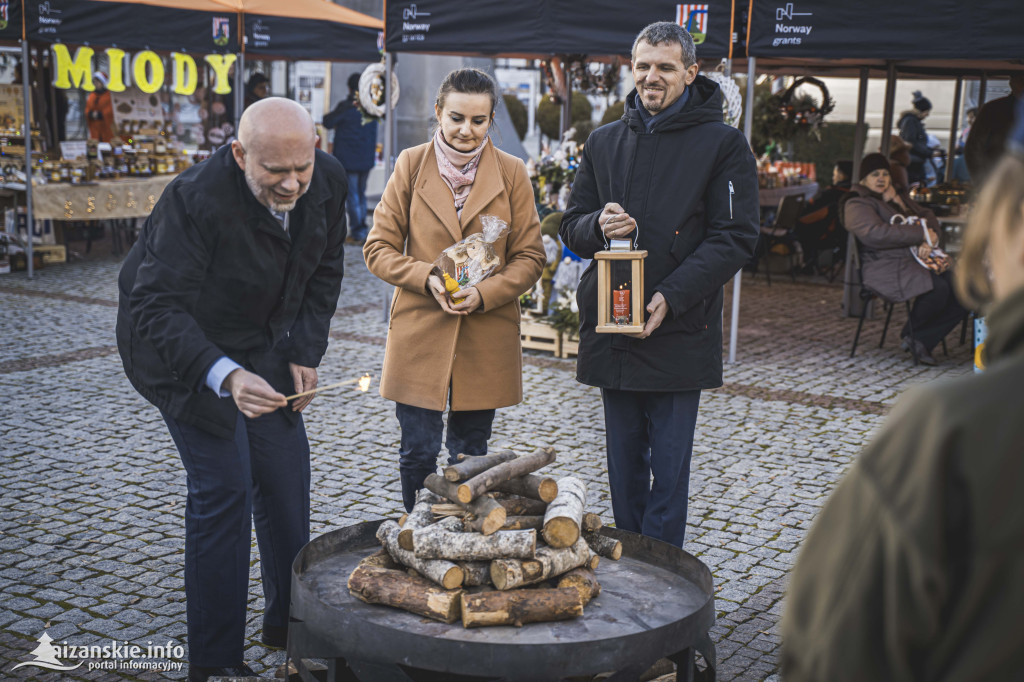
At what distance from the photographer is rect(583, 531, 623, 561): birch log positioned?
10.5 feet

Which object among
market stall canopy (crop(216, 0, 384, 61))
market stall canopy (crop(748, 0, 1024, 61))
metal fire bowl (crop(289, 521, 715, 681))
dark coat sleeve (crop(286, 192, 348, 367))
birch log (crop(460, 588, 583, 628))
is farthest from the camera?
market stall canopy (crop(216, 0, 384, 61))

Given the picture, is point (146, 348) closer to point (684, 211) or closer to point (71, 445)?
point (684, 211)

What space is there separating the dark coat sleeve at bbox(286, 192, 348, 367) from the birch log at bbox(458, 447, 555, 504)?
0.77 metres

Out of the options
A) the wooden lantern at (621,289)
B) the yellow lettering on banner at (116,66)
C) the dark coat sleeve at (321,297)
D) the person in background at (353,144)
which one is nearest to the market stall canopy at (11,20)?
the yellow lettering on banner at (116,66)

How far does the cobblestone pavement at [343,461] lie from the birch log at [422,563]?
32.9 inches

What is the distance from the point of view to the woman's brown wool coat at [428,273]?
3.92 meters

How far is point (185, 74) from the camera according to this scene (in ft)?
41.9

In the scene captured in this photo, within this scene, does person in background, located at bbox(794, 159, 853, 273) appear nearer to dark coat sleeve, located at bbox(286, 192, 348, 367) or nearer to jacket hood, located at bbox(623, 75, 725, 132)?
jacket hood, located at bbox(623, 75, 725, 132)

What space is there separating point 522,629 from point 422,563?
1.20 ft

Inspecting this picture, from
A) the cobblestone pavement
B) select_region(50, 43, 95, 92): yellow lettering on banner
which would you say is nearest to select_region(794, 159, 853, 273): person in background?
the cobblestone pavement

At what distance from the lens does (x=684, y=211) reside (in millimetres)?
Answer: 3684

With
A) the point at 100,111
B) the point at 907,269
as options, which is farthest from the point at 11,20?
the point at 907,269

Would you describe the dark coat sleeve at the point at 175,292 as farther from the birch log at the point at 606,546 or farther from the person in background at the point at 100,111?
the person in background at the point at 100,111

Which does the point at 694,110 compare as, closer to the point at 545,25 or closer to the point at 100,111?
the point at 545,25
